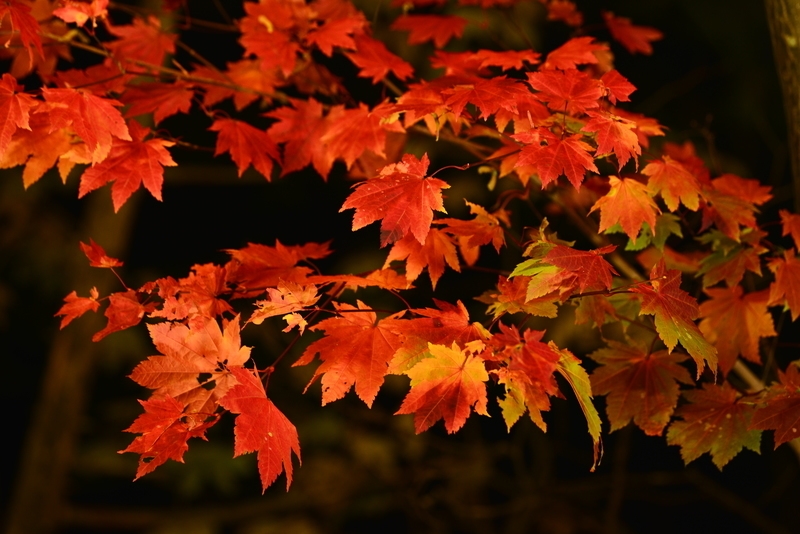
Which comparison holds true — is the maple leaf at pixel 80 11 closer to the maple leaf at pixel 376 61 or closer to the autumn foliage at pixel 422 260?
the autumn foliage at pixel 422 260

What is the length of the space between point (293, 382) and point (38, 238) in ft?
7.89

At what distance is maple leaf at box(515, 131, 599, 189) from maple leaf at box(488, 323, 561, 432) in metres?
0.35

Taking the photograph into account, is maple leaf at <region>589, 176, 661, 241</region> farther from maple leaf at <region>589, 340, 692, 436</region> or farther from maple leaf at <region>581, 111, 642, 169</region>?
maple leaf at <region>589, 340, 692, 436</region>

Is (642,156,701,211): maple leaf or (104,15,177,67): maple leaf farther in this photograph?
(104,15,177,67): maple leaf

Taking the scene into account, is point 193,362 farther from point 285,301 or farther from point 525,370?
point 525,370

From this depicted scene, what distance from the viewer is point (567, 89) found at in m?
1.73

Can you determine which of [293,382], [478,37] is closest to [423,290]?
[293,382]

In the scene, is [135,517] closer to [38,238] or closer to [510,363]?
[38,238]

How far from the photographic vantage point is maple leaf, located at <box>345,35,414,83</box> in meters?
2.21

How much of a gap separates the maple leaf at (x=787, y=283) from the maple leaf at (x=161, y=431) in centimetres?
148

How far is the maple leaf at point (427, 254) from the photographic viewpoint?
1.74m

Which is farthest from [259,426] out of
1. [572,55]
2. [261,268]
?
[572,55]

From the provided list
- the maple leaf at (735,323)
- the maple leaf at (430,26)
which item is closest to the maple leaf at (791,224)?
the maple leaf at (735,323)

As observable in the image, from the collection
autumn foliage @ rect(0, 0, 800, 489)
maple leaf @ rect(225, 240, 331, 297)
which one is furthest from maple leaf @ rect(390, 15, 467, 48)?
maple leaf @ rect(225, 240, 331, 297)
